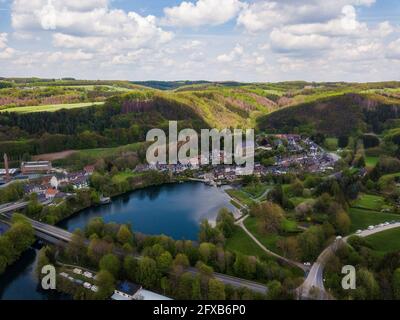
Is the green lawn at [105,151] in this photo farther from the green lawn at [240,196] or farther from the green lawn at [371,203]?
the green lawn at [371,203]

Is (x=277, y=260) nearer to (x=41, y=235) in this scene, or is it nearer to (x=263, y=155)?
(x=41, y=235)

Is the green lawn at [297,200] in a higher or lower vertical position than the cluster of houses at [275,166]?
lower

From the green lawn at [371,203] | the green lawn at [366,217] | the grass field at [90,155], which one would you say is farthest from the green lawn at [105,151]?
the green lawn at [366,217]

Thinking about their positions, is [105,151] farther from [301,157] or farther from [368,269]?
[368,269]

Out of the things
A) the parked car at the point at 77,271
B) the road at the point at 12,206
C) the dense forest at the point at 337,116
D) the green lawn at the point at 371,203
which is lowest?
the parked car at the point at 77,271
